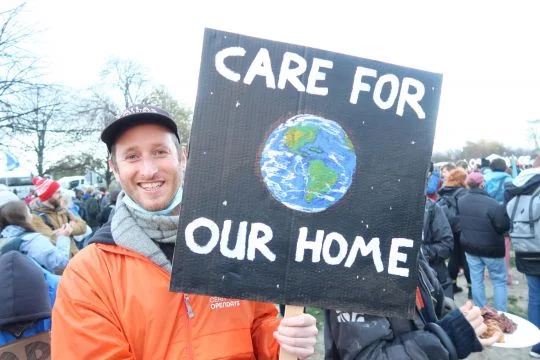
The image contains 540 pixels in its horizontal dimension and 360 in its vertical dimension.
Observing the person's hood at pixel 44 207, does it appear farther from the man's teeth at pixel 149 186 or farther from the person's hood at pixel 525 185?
the person's hood at pixel 525 185

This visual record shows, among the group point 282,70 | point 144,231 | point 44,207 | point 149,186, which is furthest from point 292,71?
point 44,207

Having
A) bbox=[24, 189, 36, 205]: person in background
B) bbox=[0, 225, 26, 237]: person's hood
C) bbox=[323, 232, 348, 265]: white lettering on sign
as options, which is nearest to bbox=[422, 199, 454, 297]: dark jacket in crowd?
bbox=[323, 232, 348, 265]: white lettering on sign

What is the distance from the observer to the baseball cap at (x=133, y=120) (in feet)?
5.22

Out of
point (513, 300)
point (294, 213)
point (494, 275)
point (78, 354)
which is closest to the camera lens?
point (78, 354)

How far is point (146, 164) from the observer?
1605 mm

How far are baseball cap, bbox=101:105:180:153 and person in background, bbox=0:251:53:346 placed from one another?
3.12 feet

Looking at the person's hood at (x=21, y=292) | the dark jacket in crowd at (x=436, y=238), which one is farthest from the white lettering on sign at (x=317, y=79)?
the dark jacket in crowd at (x=436, y=238)

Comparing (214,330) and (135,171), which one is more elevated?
(135,171)

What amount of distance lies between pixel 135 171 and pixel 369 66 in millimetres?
946

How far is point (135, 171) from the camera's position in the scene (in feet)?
5.30

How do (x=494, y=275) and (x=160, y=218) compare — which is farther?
(x=494, y=275)

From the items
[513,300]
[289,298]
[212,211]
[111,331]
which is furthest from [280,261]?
[513,300]

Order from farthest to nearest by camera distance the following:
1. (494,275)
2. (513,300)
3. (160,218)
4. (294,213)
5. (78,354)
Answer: (513,300), (494,275), (160,218), (294,213), (78,354)

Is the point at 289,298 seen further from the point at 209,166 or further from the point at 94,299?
the point at 94,299
